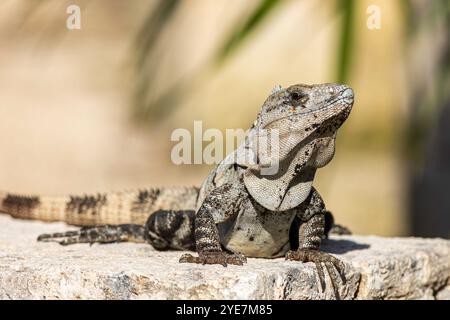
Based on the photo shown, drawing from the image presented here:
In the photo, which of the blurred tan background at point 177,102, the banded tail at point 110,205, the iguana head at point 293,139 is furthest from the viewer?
the blurred tan background at point 177,102

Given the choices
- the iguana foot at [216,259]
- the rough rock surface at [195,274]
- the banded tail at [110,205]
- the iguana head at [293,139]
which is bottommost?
the rough rock surface at [195,274]

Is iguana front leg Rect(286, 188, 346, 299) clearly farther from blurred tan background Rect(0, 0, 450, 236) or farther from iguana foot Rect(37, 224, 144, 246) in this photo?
blurred tan background Rect(0, 0, 450, 236)

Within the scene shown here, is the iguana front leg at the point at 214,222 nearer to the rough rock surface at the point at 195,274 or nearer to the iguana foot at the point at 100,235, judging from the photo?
the rough rock surface at the point at 195,274

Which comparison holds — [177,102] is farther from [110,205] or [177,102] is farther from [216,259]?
[216,259]

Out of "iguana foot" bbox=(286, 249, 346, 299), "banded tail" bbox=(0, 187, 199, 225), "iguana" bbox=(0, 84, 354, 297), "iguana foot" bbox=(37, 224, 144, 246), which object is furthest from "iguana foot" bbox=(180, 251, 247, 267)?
"banded tail" bbox=(0, 187, 199, 225)

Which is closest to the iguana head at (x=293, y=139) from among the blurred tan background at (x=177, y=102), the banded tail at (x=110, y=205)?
the banded tail at (x=110, y=205)

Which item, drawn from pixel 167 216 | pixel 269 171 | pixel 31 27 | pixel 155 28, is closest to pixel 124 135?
pixel 31 27

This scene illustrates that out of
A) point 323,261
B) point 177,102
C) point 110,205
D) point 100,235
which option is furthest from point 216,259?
point 177,102
